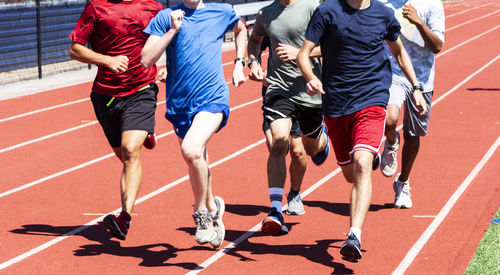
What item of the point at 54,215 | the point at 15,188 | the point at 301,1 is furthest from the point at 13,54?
the point at 301,1

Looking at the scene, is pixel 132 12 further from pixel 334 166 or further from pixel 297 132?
pixel 334 166

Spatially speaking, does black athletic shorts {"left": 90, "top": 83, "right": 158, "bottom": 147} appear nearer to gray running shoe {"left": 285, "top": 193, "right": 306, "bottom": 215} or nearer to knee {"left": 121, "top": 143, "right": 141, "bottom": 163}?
knee {"left": 121, "top": 143, "right": 141, "bottom": 163}

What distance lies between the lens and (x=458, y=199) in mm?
8898

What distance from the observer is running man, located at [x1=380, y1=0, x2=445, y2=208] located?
8.17m

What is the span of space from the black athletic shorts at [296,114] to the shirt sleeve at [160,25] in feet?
4.45

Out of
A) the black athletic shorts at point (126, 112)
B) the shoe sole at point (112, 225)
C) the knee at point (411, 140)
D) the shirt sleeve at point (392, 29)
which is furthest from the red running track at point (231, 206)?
the shirt sleeve at point (392, 29)

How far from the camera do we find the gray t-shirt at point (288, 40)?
781 centimetres

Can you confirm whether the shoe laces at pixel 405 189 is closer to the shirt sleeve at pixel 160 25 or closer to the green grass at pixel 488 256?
the green grass at pixel 488 256

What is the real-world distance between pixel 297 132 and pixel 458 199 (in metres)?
1.80

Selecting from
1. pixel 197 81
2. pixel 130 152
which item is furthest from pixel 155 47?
pixel 130 152

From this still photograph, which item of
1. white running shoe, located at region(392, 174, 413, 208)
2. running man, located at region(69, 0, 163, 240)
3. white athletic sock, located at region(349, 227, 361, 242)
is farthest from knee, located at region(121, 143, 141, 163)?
white running shoe, located at region(392, 174, 413, 208)

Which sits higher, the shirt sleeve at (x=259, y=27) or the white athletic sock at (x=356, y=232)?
the shirt sleeve at (x=259, y=27)

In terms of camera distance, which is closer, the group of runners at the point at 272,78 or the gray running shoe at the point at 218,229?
the group of runners at the point at 272,78

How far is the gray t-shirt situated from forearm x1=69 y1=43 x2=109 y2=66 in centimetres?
147
